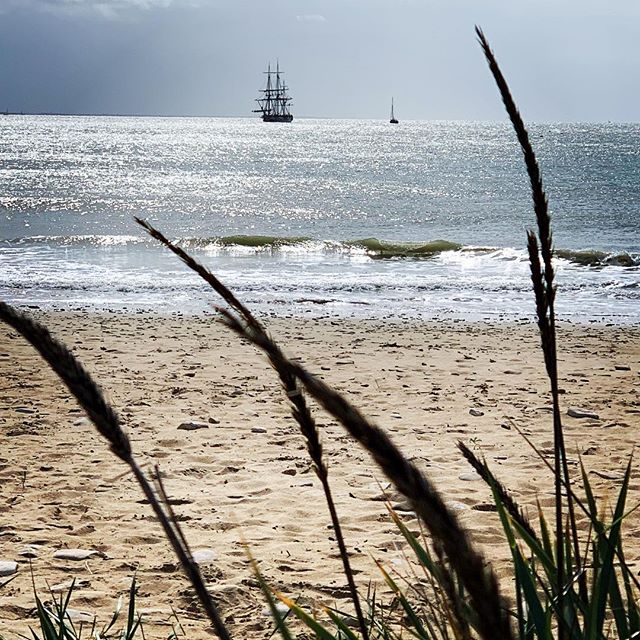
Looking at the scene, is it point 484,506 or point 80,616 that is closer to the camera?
point 80,616

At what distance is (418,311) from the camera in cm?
1423

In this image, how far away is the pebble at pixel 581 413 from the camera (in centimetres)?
731

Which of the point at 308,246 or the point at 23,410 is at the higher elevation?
the point at 308,246

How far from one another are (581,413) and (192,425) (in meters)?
3.21

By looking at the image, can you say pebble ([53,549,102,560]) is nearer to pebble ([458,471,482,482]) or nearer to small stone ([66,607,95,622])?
small stone ([66,607,95,622])

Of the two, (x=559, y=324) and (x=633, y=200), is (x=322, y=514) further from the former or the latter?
(x=633, y=200)

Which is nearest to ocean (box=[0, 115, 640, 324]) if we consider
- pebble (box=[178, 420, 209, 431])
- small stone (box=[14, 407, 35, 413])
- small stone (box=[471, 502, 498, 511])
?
small stone (box=[471, 502, 498, 511])

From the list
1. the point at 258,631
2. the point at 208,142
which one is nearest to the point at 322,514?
the point at 258,631

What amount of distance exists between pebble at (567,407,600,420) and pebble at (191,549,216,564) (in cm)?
395

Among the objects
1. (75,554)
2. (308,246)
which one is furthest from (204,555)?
(308,246)

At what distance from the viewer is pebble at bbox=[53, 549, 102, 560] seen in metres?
4.39

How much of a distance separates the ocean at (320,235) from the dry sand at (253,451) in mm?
1785

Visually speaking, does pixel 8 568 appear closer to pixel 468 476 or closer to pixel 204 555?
pixel 204 555

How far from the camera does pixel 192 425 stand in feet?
22.7
